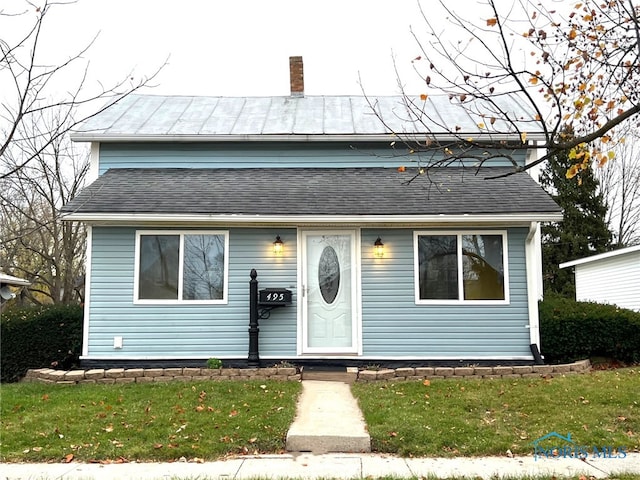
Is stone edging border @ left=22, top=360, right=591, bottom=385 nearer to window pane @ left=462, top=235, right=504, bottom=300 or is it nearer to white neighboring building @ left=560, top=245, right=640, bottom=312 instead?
window pane @ left=462, top=235, right=504, bottom=300

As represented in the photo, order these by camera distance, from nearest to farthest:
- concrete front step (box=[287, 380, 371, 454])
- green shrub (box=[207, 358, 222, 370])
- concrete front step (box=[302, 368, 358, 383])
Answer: concrete front step (box=[287, 380, 371, 454])
concrete front step (box=[302, 368, 358, 383])
green shrub (box=[207, 358, 222, 370])

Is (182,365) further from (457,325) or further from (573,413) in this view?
(573,413)

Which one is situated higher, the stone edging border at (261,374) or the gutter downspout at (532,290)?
the gutter downspout at (532,290)

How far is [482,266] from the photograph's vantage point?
8656mm

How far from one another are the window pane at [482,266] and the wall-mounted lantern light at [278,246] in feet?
10.5

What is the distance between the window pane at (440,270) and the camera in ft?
28.4

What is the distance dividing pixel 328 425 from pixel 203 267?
13.9ft

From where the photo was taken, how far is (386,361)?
28.1ft

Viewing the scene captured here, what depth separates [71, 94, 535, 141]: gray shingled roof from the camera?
385 inches

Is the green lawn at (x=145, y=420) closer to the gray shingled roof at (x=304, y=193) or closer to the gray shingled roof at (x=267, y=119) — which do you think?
the gray shingled roof at (x=304, y=193)

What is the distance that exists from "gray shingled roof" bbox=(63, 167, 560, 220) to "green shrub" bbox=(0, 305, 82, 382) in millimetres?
2152

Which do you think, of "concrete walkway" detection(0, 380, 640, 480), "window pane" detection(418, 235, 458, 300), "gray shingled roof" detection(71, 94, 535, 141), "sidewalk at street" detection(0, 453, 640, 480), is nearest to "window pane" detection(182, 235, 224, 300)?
"gray shingled roof" detection(71, 94, 535, 141)

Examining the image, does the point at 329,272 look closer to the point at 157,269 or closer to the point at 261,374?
the point at 261,374

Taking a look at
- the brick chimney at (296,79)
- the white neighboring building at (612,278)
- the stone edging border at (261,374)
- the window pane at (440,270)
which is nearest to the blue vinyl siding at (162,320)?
the stone edging border at (261,374)
